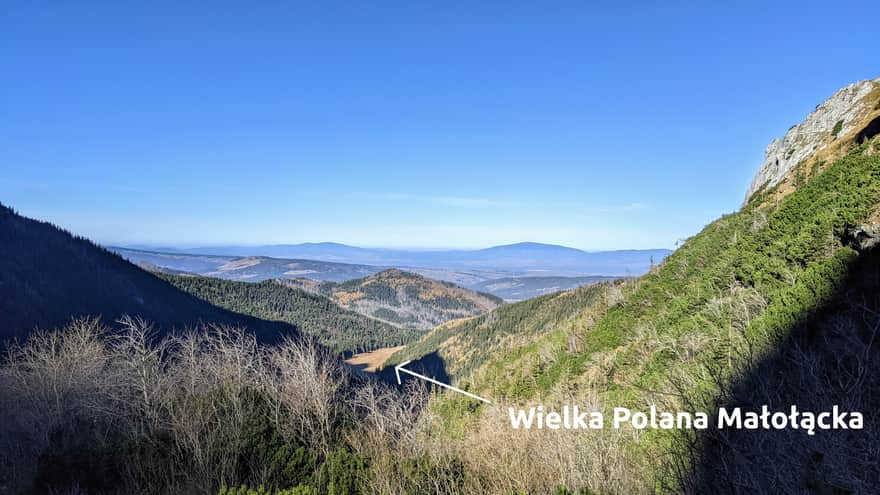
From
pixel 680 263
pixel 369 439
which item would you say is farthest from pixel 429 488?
pixel 680 263

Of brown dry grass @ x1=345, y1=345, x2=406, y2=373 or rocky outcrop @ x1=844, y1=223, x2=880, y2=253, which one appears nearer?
rocky outcrop @ x1=844, y1=223, x2=880, y2=253

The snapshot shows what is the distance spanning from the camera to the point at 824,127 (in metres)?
33.4

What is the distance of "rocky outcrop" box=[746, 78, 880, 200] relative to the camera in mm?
28578

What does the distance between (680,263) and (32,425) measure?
34.6 m

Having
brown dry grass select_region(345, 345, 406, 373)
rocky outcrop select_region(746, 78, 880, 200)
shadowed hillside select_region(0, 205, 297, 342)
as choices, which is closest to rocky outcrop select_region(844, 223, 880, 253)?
rocky outcrop select_region(746, 78, 880, 200)

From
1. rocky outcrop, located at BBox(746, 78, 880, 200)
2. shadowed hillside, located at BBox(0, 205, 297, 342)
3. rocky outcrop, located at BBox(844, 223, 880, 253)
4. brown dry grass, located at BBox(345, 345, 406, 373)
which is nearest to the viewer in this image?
rocky outcrop, located at BBox(844, 223, 880, 253)

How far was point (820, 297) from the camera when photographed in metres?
10.2

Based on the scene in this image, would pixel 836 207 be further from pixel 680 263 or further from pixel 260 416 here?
pixel 260 416

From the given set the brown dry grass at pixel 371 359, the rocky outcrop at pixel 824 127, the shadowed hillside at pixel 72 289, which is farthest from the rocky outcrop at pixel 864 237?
the brown dry grass at pixel 371 359

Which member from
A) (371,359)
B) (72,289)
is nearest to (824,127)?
(371,359)

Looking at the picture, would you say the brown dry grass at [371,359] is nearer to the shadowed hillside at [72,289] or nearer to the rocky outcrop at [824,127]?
the shadowed hillside at [72,289]

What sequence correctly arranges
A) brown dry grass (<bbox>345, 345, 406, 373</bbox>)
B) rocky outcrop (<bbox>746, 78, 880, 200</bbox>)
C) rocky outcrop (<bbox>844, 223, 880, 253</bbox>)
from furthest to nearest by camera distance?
brown dry grass (<bbox>345, 345, 406, 373</bbox>)
rocky outcrop (<bbox>746, 78, 880, 200</bbox>)
rocky outcrop (<bbox>844, 223, 880, 253</bbox>)

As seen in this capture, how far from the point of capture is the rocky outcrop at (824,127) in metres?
28.6

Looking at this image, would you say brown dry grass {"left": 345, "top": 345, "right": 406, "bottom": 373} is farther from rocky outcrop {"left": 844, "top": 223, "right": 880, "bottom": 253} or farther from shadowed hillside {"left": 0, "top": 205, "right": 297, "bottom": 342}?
rocky outcrop {"left": 844, "top": 223, "right": 880, "bottom": 253}
